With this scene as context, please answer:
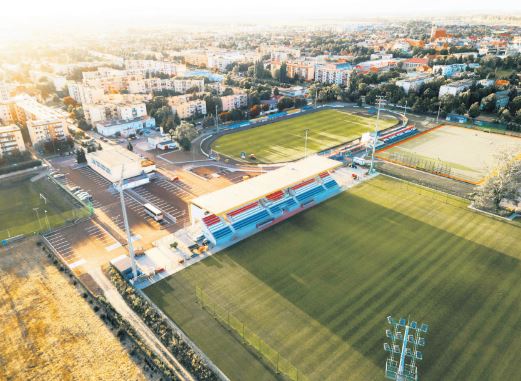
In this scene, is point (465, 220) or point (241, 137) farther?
point (241, 137)

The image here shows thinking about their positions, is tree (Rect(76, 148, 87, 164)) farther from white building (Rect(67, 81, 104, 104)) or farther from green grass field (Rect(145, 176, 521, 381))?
green grass field (Rect(145, 176, 521, 381))

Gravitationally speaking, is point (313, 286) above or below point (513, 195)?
below

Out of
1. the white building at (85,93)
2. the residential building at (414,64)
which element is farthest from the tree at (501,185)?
the residential building at (414,64)

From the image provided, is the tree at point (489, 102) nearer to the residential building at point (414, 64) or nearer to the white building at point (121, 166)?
the residential building at point (414, 64)

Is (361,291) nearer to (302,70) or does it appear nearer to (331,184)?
(331,184)

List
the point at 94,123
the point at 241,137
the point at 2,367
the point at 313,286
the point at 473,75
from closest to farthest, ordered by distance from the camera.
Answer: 1. the point at 2,367
2. the point at 313,286
3. the point at 241,137
4. the point at 94,123
5. the point at 473,75

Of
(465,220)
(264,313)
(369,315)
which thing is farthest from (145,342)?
(465,220)

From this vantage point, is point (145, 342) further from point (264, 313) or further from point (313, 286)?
point (313, 286)
